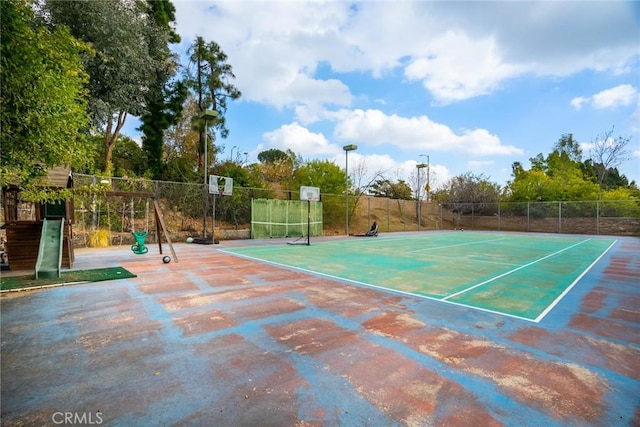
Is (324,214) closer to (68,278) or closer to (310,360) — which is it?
(68,278)

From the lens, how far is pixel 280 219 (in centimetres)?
1703

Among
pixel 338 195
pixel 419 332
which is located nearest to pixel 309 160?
pixel 338 195

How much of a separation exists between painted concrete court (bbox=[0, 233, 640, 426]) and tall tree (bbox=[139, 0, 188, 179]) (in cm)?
1569

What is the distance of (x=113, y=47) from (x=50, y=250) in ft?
37.4

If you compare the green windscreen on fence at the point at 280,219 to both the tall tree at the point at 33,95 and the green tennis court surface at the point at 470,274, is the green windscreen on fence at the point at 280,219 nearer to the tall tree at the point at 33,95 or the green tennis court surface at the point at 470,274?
the green tennis court surface at the point at 470,274

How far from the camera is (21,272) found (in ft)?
22.0

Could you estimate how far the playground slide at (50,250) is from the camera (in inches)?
241

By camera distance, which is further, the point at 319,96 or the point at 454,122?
the point at 454,122

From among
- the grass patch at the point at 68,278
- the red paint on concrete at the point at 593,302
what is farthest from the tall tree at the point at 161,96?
the red paint on concrete at the point at 593,302

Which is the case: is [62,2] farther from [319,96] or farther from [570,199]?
[570,199]

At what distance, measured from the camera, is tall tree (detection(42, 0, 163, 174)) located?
517 inches

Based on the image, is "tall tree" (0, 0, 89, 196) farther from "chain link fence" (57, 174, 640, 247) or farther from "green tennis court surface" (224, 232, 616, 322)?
"green tennis court surface" (224, 232, 616, 322)

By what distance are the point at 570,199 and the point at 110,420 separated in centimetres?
3181

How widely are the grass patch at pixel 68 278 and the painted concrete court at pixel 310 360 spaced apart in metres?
0.65
